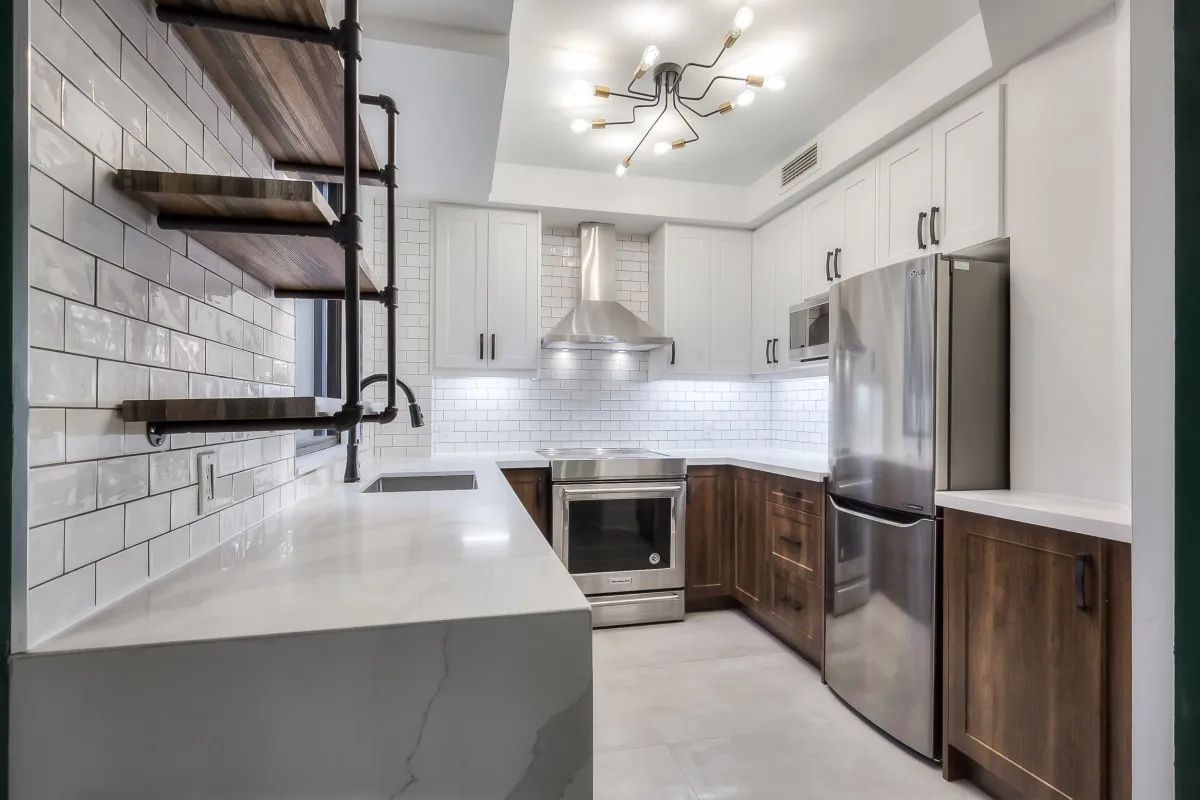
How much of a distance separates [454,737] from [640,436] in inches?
132

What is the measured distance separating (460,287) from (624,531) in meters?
1.81

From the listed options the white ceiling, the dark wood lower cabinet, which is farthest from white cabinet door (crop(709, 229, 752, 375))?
the dark wood lower cabinet

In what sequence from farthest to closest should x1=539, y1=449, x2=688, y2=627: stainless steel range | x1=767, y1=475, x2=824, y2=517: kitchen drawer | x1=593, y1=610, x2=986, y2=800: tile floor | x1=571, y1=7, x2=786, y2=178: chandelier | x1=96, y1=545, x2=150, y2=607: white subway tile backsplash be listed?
x1=539, y1=449, x2=688, y2=627: stainless steel range
x1=767, y1=475, x2=824, y2=517: kitchen drawer
x1=571, y1=7, x2=786, y2=178: chandelier
x1=593, y1=610, x2=986, y2=800: tile floor
x1=96, y1=545, x2=150, y2=607: white subway tile backsplash

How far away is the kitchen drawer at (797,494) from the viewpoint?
273 centimetres

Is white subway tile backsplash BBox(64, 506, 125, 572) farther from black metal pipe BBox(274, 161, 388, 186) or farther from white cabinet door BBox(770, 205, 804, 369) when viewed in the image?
white cabinet door BBox(770, 205, 804, 369)

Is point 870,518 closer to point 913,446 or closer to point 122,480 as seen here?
point 913,446

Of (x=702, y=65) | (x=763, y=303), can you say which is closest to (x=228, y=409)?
(x=702, y=65)

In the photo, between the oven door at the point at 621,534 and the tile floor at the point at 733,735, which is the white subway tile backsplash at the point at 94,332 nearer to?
the tile floor at the point at 733,735

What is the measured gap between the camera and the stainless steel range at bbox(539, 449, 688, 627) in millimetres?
3293

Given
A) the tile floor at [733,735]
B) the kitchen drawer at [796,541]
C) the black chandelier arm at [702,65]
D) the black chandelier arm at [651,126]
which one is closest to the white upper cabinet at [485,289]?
the black chandelier arm at [651,126]

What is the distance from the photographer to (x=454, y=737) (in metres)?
0.80

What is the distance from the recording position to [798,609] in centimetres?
289

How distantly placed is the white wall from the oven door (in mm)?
1792

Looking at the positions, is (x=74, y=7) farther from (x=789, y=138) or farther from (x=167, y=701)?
(x=789, y=138)
